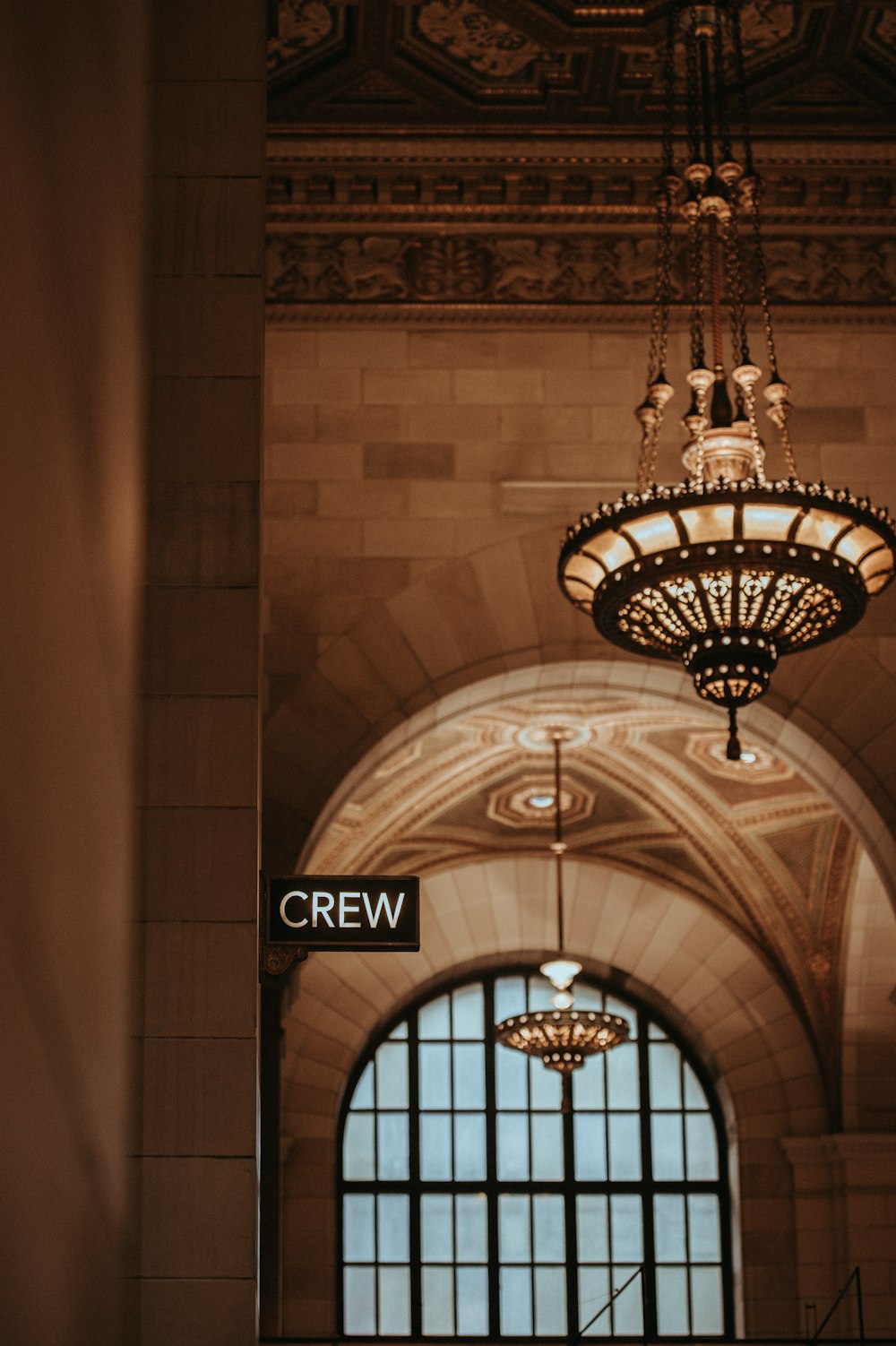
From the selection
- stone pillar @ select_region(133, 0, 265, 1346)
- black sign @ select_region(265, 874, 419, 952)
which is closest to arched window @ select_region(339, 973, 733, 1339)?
black sign @ select_region(265, 874, 419, 952)

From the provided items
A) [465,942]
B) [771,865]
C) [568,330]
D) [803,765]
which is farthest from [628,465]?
[465,942]

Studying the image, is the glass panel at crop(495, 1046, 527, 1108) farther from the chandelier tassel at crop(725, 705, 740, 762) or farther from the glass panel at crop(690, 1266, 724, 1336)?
the chandelier tassel at crop(725, 705, 740, 762)

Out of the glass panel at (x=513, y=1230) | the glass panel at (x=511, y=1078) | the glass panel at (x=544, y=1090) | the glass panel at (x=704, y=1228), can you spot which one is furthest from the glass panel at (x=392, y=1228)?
the glass panel at (x=704, y=1228)

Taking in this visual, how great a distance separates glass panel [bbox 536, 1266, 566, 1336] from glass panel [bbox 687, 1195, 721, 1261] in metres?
1.37

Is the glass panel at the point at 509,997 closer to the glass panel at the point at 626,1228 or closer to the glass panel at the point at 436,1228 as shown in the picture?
the glass panel at the point at 436,1228

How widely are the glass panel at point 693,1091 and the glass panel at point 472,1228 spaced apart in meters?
2.37

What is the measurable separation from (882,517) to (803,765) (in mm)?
2943

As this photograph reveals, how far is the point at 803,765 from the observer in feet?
35.1

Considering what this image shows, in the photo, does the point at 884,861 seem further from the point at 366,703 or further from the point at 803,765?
the point at 366,703

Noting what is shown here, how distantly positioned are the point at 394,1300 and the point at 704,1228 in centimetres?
324

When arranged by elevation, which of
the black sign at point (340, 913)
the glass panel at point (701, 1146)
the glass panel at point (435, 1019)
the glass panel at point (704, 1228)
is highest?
the glass panel at point (435, 1019)

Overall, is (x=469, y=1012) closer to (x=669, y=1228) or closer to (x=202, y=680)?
(x=669, y=1228)

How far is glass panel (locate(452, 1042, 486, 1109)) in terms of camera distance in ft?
63.9

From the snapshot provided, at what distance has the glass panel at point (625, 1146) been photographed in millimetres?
19203
